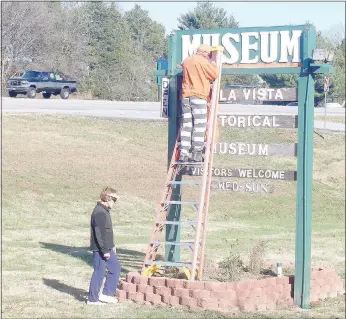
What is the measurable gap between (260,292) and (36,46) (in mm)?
57298

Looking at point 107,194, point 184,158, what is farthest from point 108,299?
point 184,158

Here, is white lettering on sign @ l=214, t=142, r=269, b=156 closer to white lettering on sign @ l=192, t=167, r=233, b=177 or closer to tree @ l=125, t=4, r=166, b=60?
white lettering on sign @ l=192, t=167, r=233, b=177

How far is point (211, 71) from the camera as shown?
42.9ft

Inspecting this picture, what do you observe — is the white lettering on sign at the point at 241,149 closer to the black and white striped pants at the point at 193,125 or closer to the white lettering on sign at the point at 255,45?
the black and white striped pants at the point at 193,125

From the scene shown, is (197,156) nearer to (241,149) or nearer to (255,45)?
(241,149)

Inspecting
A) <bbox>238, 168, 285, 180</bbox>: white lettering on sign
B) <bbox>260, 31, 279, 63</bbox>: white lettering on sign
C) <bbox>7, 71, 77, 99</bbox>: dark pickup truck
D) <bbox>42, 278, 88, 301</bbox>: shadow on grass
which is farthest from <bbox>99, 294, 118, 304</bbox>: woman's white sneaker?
<bbox>7, 71, 77, 99</bbox>: dark pickup truck

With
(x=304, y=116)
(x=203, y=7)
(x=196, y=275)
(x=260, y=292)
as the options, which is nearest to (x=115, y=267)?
(x=196, y=275)

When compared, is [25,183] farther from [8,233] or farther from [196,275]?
[196,275]

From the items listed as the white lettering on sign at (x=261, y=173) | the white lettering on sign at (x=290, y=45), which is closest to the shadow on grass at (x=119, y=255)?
the white lettering on sign at (x=261, y=173)

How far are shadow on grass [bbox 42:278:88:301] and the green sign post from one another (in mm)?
1525

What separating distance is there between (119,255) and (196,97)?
4.92 meters

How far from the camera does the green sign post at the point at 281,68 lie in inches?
498

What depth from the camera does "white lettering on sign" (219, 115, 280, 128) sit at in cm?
1328

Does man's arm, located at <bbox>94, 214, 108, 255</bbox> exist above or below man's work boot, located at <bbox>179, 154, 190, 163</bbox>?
below
